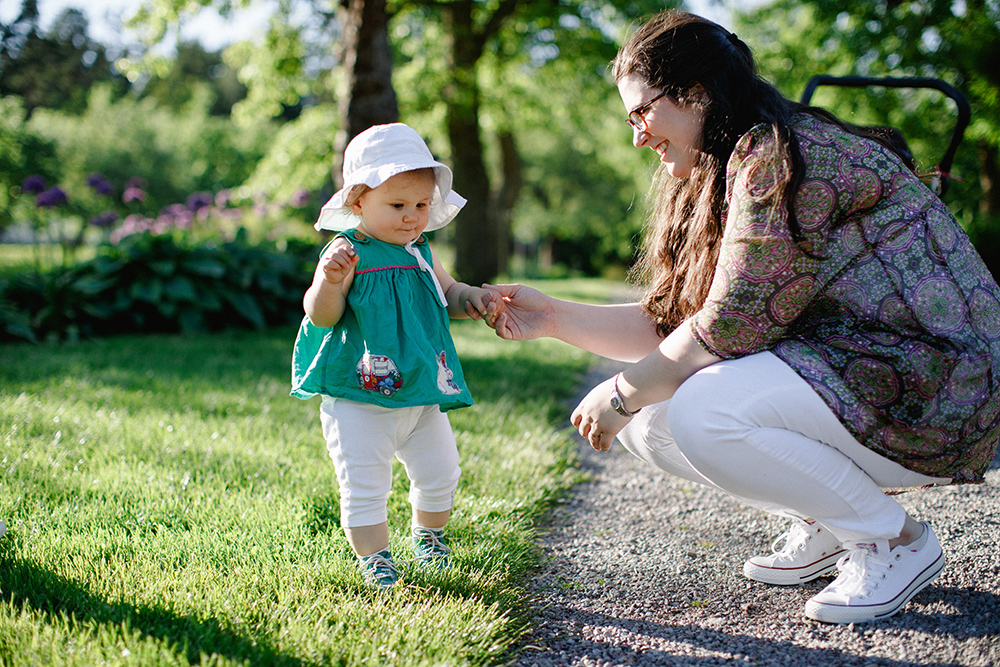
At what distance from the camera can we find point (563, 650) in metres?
1.74

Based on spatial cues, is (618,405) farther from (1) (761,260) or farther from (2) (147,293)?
(2) (147,293)

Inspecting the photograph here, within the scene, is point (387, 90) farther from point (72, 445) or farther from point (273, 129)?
point (273, 129)

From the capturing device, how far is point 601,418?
194 cm

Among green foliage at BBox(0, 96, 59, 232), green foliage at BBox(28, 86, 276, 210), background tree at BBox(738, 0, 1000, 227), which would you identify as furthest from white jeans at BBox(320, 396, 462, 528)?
green foliage at BBox(28, 86, 276, 210)

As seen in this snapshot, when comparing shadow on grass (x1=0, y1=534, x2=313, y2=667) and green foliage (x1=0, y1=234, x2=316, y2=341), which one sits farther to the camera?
green foliage (x1=0, y1=234, x2=316, y2=341)

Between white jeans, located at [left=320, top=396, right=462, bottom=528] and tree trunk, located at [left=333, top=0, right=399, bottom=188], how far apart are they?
15.0 feet

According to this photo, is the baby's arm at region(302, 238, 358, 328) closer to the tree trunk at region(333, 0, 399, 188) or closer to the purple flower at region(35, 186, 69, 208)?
the tree trunk at region(333, 0, 399, 188)

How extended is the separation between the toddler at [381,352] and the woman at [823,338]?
50 centimetres

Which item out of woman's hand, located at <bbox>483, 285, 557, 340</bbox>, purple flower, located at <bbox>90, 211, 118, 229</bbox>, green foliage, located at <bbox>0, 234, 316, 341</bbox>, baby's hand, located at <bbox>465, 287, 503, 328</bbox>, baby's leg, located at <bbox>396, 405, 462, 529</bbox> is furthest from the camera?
purple flower, located at <bbox>90, 211, 118, 229</bbox>

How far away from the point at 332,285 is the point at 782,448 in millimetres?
1203

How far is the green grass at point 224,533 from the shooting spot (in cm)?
157

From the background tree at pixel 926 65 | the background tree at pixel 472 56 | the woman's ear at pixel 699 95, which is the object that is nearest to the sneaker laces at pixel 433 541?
the woman's ear at pixel 699 95

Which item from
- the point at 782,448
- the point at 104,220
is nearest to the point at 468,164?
the point at 104,220

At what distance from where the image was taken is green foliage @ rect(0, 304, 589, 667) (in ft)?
5.14
